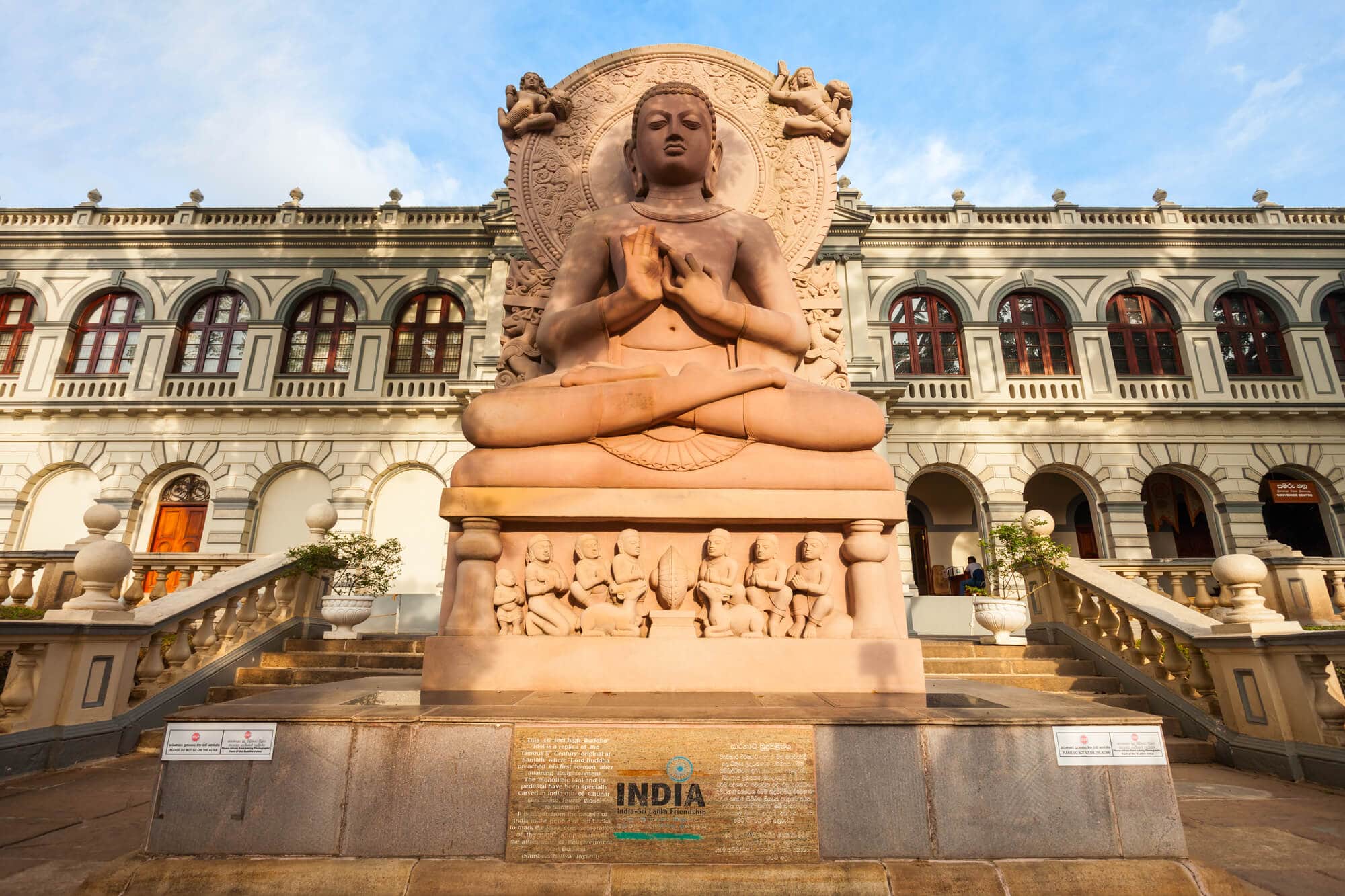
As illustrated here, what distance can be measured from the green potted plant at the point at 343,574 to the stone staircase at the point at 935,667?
0.42 metres

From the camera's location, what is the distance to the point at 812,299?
5305 millimetres

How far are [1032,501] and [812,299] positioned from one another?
19.2 m

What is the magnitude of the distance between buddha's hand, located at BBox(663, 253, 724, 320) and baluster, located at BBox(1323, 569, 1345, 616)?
10.8 m

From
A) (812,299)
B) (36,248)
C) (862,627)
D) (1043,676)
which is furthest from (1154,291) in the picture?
(36,248)

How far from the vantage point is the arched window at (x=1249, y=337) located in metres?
20.5

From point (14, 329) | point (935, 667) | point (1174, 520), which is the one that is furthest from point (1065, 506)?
point (14, 329)

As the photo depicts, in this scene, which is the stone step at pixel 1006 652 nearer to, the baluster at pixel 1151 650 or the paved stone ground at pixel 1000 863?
the baluster at pixel 1151 650

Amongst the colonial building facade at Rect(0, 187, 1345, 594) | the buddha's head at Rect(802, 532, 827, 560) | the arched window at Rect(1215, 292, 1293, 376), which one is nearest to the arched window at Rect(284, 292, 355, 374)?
the colonial building facade at Rect(0, 187, 1345, 594)

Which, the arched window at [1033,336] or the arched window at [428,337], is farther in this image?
the arched window at [428,337]

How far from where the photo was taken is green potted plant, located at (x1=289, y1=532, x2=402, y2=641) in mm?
9258

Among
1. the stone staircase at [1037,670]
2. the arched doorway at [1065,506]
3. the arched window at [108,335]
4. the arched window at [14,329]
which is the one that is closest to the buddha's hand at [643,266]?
the stone staircase at [1037,670]

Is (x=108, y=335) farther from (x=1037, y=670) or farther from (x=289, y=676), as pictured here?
(x=1037, y=670)

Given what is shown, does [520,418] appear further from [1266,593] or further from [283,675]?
[1266,593]

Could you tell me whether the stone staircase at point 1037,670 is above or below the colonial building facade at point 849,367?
below
